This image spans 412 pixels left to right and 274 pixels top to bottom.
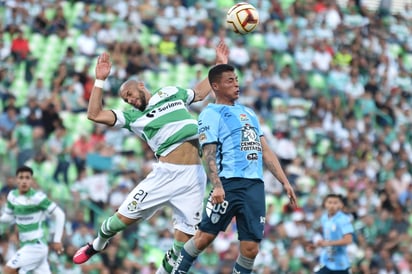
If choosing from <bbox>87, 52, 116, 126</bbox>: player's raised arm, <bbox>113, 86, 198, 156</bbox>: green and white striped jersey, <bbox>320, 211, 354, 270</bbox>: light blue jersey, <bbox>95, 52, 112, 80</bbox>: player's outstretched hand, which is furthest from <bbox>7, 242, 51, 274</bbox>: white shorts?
<bbox>320, 211, 354, 270</bbox>: light blue jersey

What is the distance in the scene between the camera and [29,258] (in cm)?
1648

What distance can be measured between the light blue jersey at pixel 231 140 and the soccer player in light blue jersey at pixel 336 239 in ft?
13.9

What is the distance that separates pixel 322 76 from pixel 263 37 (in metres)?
1.85

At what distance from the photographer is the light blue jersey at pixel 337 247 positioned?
16500 millimetres

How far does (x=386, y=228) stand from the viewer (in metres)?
23.3

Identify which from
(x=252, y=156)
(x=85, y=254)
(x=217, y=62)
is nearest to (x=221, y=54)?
(x=217, y=62)

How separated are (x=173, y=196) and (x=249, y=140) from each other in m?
1.60

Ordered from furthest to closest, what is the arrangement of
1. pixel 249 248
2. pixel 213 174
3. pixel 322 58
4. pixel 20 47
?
pixel 322 58
pixel 20 47
pixel 249 248
pixel 213 174

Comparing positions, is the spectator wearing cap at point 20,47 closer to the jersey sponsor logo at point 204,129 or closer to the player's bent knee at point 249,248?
the jersey sponsor logo at point 204,129

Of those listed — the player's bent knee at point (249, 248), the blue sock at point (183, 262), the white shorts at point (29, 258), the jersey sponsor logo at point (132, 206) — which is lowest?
the white shorts at point (29, 258)

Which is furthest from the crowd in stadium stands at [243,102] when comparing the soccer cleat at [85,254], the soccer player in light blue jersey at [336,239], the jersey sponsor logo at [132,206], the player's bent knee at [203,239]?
the player's bent knee at [203,239]

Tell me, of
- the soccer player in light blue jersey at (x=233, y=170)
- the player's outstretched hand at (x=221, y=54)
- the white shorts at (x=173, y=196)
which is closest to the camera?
the soccer player in light blue jersey at (x=233, y=170)

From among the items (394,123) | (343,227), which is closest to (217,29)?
(394,123)

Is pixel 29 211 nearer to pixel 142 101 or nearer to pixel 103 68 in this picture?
pixel 142 101
